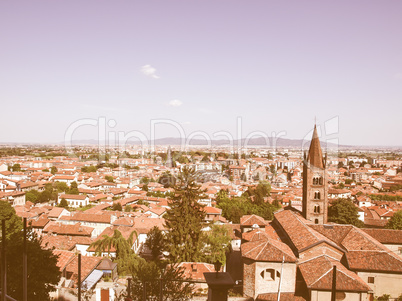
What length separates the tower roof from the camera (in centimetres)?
2458

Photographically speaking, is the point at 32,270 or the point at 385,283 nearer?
the point at 32,270

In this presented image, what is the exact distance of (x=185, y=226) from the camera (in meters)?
19.8

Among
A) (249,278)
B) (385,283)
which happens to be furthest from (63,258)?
(385,283)

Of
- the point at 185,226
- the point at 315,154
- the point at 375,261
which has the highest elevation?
the point at 315,154

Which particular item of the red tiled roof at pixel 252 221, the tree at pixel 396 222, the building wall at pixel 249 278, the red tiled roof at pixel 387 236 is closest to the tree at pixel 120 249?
the building wall at pixel 249 278

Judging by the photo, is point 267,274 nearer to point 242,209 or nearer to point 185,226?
point 185,226

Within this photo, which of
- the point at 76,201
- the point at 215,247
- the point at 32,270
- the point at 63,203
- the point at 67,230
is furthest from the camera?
the point at 76,201

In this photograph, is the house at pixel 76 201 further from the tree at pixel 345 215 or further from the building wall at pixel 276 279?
the building wall at pixel 276 279

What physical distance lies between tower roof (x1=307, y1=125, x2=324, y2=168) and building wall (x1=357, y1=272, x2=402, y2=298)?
9904mm

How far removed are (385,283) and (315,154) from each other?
438 inches

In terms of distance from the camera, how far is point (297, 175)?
83.1m

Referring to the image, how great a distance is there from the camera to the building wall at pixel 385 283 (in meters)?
16.3

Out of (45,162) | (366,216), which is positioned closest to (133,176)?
(45,162)

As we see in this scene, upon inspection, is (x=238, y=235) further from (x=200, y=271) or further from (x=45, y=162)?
(x=45, y=162)
